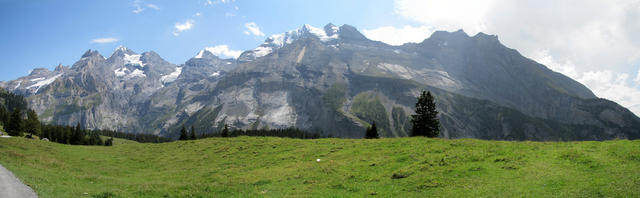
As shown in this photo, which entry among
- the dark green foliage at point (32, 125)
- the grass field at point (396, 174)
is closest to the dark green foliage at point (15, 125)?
the dark green foliage at point (32, 125)

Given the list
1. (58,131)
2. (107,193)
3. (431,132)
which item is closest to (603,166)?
(107,193)

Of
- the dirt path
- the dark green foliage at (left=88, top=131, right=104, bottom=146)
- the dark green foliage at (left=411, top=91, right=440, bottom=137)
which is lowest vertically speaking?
the dark green foliage at (left=88, top=131, right=104, bottom=146)

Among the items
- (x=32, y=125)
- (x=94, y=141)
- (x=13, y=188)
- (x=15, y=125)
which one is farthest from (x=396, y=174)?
(x=94, y=141)

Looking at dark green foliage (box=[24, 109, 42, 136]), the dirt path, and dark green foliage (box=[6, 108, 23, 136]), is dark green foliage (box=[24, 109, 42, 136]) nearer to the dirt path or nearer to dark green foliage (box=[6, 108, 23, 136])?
dark green foliage (box=[6, 108, 23, 136])

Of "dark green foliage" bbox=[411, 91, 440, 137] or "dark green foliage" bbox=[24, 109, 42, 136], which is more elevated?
"dark green foliage" bbox=[411, 91, 440, 137]

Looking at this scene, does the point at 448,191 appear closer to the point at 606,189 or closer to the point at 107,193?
the point at 606,189

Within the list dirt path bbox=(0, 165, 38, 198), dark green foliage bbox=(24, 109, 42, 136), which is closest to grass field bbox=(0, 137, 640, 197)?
dirt path bbox=(0, 165, 38, 198)

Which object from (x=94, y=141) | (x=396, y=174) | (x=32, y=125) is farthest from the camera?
(x=94, y=141)

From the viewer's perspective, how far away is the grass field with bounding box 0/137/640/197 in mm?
18641

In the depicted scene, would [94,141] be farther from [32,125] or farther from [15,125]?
[15,125]

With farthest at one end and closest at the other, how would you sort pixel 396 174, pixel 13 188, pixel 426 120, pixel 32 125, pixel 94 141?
pixel 94 141
pixel 32 125
pixel 426 120
pixel 396 174
pixel 13 188

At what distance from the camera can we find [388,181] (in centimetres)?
2391

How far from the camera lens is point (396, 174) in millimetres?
24938

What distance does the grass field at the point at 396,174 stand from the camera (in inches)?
734
